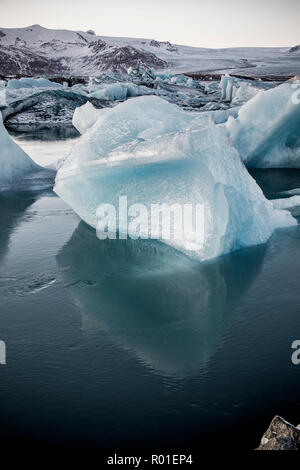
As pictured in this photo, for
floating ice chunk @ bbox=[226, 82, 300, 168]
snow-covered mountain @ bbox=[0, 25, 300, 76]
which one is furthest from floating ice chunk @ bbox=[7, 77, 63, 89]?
snow-covered mountain @ bbox=[0, 25, 300, 76]

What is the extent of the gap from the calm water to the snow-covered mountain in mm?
51339

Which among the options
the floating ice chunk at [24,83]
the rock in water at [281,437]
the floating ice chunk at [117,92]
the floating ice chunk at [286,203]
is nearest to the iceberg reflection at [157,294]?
the rock in water at [281,437]

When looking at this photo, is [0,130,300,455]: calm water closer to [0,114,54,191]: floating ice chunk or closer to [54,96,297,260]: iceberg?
[54,96,297,260]: iceberg

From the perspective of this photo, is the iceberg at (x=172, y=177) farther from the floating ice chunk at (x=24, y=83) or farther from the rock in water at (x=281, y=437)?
the floating ice chunk at (x=24, y=83)

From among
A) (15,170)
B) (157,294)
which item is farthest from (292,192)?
(15,170)

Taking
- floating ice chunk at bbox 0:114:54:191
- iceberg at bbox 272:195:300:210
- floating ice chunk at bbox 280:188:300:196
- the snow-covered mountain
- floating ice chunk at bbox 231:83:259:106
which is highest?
the snow-covered mountain

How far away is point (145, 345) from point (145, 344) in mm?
10

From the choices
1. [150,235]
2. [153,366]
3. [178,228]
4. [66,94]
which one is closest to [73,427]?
[153,366]

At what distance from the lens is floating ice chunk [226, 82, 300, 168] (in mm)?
6984

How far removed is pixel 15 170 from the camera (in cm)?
766

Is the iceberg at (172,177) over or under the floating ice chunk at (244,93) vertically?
under

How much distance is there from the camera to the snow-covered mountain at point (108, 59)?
60531mm

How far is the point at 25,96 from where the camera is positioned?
19.4m

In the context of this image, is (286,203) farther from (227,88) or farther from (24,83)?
(24,83)
